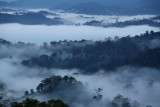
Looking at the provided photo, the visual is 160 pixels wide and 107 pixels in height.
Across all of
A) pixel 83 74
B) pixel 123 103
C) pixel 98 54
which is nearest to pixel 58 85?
pixel 123 103

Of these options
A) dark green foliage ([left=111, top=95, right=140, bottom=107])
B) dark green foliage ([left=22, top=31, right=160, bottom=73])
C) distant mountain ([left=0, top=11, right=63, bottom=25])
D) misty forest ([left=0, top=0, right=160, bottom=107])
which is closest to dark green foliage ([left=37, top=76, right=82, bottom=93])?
misty forest ([left=0, top=0, right=160, bottom=107])

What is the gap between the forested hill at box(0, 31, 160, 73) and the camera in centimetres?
6067

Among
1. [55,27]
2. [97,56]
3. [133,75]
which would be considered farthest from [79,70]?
[55,27]

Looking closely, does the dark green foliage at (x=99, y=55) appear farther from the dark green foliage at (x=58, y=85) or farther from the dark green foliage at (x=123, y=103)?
the dark green foliage at (x=123, y=103)

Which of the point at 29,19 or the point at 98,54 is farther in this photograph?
the point at 29,19

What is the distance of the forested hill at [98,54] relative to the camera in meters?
60.7

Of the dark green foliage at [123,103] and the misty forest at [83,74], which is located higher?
the misty forest at [83,74]

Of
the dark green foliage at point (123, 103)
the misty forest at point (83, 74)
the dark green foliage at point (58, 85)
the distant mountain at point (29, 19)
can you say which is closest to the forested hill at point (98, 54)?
the misty forest at point (83, 74)

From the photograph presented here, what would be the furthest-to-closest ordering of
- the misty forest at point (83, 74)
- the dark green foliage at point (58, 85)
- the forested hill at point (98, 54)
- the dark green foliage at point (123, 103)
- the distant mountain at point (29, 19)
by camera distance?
Answer: 1. the distant mountain at point (29, 19)
2. the forested hill at point (98, 54)
3. the dark green foliage at point (58, 85)
4. the misty forest at point (83, 74)
5. the dark green foliage at point (123, 103)

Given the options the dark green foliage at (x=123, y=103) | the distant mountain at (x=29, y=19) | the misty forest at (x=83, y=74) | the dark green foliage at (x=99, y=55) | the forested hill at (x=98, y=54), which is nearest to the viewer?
the dark green foliage at (x=123, y=103)

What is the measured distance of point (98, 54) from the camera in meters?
73.6

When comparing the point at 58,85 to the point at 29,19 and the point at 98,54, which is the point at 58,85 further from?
the point at 29,19

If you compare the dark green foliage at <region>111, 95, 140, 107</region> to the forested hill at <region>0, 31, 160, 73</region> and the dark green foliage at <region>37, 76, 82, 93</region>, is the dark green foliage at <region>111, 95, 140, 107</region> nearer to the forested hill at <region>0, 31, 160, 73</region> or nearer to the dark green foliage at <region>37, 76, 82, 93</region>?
the dark green foliage at <region>37, 76, 82, 93</region>

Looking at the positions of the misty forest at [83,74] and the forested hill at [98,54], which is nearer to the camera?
the misty forest at [83,74]
